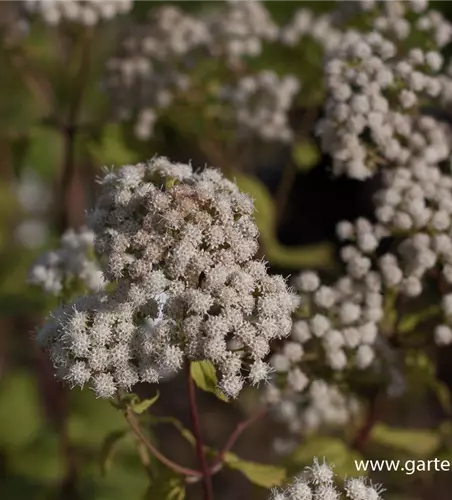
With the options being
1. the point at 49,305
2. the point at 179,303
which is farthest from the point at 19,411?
the point at 179,303

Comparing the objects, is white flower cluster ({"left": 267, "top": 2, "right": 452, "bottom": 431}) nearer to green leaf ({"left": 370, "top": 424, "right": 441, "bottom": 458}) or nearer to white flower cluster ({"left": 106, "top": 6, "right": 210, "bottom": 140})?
green leaf ({"left": 370, "top": 424, "right": 441, "bottom": 458})

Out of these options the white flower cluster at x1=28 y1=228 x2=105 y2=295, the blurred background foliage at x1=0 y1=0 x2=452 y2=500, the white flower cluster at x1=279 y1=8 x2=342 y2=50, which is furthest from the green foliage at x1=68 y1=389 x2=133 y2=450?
the white flower cluster at x1=279 y1=8 x2=342 y2=50

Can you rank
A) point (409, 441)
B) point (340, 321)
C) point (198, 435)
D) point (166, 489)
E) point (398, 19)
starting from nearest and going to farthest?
point (198, 435) → point (166, 489) → point (340, 321) → point (398, 19) → point (409, 441)

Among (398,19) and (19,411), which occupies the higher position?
(398,19)

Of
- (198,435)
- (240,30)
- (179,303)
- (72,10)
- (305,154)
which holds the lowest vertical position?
(198,435)

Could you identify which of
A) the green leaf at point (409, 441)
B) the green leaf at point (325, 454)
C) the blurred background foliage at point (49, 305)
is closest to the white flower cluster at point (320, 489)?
the blurred background foliage at point (49, 305)

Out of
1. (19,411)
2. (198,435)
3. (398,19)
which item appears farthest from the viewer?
(19,411)

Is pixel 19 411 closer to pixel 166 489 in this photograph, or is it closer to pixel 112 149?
pixel 112 149

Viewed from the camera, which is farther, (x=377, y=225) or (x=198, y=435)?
(x=377, y=225)
